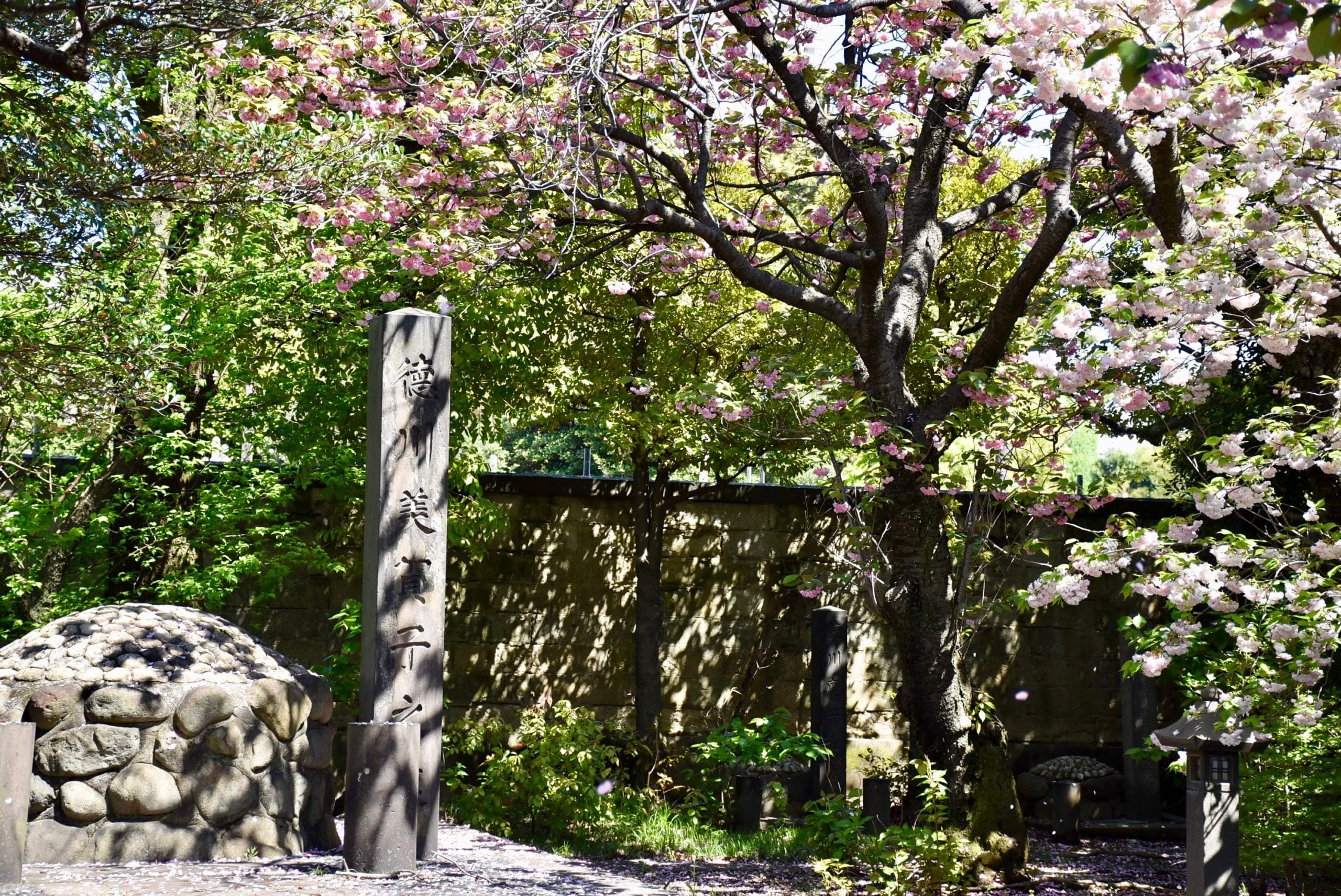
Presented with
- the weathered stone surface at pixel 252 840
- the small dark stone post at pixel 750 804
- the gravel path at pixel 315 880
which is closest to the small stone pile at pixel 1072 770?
the small dark stone post at pixel 750 804

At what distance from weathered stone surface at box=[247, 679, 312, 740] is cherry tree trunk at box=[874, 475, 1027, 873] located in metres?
3.59

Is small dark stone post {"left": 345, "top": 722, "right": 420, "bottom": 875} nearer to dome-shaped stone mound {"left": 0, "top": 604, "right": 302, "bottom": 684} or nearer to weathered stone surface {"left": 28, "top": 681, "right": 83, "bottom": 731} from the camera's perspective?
dome-shaped stone mound {"left": 0, "top": 604, "right": 302, "bottom": 684}

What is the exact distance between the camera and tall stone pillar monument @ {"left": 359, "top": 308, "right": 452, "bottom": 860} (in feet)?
21.3

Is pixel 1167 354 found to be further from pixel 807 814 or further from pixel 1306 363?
pixel 807 814

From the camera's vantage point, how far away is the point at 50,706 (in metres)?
6.58

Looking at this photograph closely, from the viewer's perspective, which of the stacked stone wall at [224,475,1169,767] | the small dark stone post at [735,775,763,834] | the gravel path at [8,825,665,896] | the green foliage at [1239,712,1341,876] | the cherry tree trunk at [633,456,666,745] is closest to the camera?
the gravel path at [8,825,665,896]

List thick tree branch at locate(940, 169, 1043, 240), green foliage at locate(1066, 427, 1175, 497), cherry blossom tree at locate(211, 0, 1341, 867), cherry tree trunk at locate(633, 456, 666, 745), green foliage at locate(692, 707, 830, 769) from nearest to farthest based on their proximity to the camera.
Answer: cherry blossom tree at locate(211, 0, 1341, 867)
thick tree branch at locate(940, 169, 1043, 240)
green foliage at locate(692, 707, 830, 769)
cherry tree trunk at locate(633, 456, 666, 745)
green foliage at locate(1066, 427, 1175, 497)

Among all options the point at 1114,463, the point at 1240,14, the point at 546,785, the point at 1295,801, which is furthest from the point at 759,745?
the point at 1114,463

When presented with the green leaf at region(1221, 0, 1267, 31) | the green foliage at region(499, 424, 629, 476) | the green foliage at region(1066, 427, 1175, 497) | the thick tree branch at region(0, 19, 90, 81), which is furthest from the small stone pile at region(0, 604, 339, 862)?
the green foliage at region(1066, 427, 1175, 497)

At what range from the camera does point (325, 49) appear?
265 inches

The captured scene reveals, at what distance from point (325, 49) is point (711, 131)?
271 centimetres

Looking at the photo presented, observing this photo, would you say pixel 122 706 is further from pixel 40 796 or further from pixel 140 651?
pixel 40 796

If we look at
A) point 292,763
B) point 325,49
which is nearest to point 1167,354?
point 325,49

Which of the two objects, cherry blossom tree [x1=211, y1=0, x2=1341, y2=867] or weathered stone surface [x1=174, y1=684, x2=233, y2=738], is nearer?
cherry blossom tree [x1=211, y1=0, x2=1341, y2=867]
